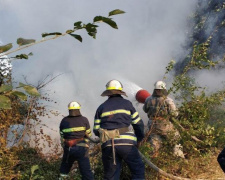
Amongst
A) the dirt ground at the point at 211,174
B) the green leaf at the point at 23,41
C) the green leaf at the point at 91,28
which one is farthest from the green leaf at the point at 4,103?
the dirt ground at the point at 211,174

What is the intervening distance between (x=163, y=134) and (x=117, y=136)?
6.17 feet

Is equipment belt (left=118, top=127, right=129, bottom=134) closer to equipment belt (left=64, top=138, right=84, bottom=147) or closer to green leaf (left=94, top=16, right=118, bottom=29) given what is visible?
equipment belt (left=64, top=138, right=84, bottom=147)

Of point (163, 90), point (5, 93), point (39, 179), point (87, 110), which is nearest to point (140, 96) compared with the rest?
point (163, 90)

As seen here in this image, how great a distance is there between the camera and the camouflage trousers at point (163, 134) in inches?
205

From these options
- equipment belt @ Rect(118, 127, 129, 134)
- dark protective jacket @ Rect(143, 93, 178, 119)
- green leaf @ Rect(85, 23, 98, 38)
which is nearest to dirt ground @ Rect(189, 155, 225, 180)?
dark protective jacket @ Rect(143, 93, 178, 119)

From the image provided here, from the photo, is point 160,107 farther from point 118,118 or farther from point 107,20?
point 107,20

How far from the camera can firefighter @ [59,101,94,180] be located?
5.51 m

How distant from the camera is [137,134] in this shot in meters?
4.38

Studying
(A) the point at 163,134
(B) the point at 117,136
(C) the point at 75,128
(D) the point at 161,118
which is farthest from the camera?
(A) the point at 163,134

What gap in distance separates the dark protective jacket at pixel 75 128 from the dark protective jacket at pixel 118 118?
1387 millimetres

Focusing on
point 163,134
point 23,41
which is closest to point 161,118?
point 163,134

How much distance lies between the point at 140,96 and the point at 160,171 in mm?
2982

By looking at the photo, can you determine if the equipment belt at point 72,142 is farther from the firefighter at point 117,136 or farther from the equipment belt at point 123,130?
the equipment belt at point 123,130

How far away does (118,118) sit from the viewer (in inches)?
162
